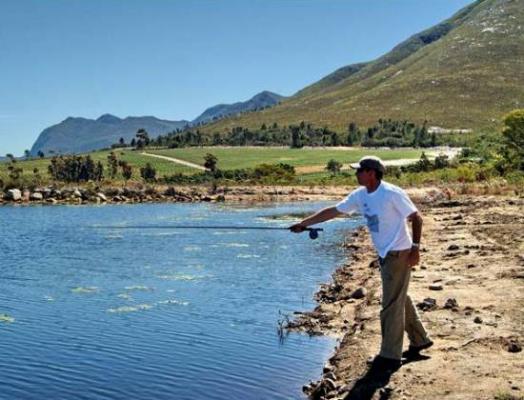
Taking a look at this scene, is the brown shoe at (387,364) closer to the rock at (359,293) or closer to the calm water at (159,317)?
the calm water at (159,317)

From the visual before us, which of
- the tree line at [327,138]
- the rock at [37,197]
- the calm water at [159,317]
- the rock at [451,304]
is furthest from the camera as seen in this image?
the tree line at [327,138]

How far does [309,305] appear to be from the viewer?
1788cm

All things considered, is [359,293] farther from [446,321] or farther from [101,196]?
[101,196]

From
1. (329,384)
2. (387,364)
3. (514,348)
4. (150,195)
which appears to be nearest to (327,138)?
(150,195)

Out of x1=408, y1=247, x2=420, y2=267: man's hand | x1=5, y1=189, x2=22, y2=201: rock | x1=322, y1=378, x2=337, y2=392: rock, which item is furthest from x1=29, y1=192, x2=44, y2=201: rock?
x1=408, y1=247, x2=420, y2=267: man's hand

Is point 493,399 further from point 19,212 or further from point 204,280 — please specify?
point 19,212

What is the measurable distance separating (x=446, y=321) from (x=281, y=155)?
12846cm

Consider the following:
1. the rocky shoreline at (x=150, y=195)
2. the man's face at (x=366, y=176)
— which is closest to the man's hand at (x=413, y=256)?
the man's face at (x=366, y=176)

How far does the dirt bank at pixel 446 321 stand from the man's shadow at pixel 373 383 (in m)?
0.01

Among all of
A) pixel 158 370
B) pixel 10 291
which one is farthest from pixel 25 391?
pixel 10 291

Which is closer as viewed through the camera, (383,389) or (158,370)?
(383,389)

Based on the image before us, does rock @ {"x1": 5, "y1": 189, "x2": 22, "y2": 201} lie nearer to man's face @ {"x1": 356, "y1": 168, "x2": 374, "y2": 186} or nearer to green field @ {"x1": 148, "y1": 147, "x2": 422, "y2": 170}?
green field @ {"x1": 148, "y1": 147, "x2": 422, "y2": 170}

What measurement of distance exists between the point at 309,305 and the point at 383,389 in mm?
8363

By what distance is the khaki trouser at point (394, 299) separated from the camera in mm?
9852
